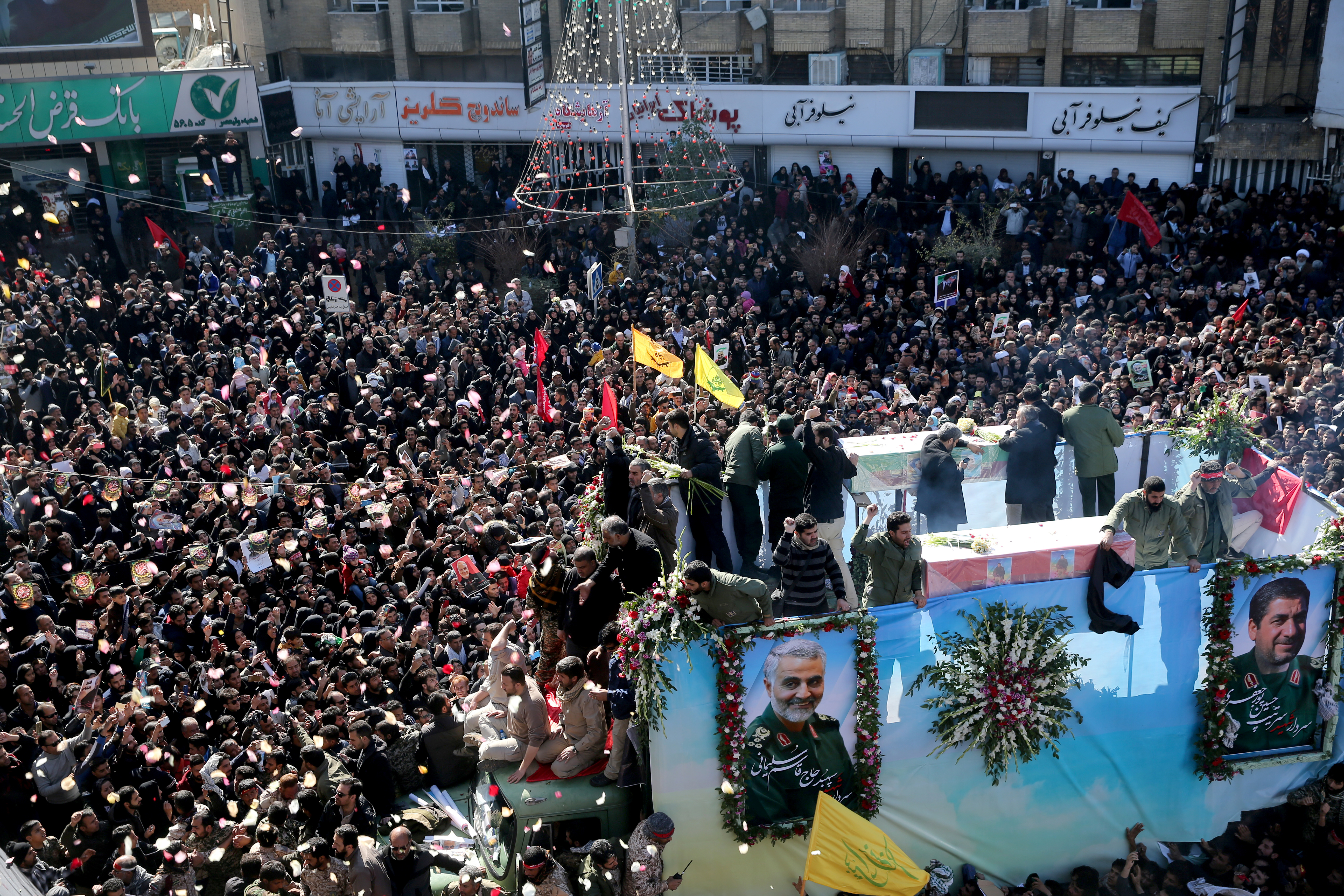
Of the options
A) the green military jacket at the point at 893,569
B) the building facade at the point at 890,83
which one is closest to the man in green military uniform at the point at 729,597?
the green military jacket at the point at 893,569

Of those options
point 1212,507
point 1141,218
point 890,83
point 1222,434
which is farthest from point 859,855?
point 890,83

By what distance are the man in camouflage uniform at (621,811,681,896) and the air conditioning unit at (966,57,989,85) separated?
76.9 feet

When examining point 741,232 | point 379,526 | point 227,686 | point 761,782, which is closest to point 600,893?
point 761,782

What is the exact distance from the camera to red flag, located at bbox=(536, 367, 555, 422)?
1497 centimetres

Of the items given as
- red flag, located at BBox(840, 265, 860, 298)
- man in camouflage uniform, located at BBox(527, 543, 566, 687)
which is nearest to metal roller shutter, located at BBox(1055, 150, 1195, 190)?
red flag, located at BBox(840, 265, 860, 298)

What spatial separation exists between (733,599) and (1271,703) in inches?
159

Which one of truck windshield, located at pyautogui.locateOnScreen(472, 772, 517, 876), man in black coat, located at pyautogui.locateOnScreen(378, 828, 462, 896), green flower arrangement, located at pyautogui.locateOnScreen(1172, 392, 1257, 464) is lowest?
truck windshield, located at pyautogui.locateOnScreen(472, 772, 517, 876)

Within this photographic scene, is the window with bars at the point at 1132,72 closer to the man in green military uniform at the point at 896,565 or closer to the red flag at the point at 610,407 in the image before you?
the red flag at the point at 610,407

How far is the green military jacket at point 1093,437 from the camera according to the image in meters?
10.2

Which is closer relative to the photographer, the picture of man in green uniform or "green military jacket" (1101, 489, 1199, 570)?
the picture of man in green uniform

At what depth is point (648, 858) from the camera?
26.8ft

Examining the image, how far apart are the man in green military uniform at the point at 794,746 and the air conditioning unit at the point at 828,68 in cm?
2290

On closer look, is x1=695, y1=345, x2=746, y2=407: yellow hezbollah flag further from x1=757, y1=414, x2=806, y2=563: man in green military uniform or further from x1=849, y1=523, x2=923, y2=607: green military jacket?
x1=849, y1=523, x2=923, y2=607: green military jacket

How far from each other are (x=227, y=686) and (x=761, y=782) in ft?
14.7
